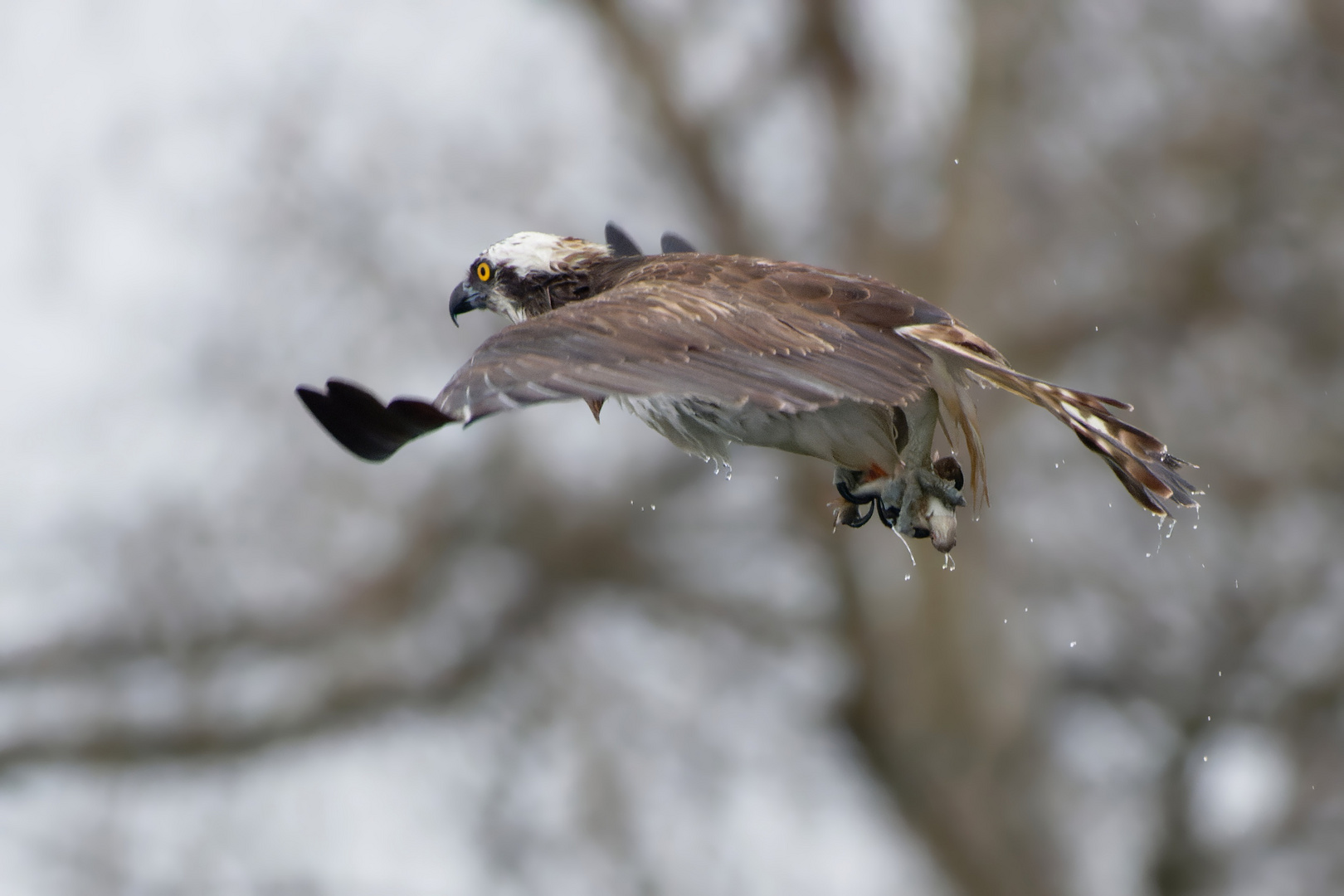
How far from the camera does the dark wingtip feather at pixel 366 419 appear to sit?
3574 millimetres

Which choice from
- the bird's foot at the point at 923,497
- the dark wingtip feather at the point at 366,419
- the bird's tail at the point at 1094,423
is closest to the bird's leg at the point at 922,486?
the bird's foot at the point at 923,497

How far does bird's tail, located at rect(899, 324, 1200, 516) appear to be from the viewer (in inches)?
184

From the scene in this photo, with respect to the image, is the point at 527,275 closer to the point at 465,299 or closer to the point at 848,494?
the point at 465,299

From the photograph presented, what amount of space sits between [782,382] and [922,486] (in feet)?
3.31

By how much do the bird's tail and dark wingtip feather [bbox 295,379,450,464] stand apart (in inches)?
68.7

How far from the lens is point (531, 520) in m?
14.6

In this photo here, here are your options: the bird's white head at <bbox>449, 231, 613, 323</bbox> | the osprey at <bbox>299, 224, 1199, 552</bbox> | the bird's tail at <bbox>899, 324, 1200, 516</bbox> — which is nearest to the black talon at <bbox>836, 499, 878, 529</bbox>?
the osprey at <bbox>299, 224, 1199, 552</bbox>

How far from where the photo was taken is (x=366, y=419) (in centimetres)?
360

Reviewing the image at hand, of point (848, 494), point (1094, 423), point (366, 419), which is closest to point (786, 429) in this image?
point (848, 494)

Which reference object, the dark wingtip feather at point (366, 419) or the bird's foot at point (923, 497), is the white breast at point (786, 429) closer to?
the bird's foot at point (923, 497)

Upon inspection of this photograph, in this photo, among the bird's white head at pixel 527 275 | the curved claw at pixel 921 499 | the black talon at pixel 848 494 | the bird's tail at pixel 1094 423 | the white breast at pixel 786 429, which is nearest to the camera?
the bird's tail at pixel 1094 423

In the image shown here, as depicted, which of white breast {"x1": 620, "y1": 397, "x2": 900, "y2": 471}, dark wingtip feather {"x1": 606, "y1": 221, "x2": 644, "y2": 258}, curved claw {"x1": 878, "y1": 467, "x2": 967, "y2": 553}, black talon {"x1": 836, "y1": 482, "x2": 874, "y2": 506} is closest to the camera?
white breast {"x1": 620, "y1": 397, "x2": 900, "y2": 471}

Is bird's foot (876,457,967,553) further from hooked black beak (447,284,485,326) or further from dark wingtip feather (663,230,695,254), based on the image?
hooked black beak (447,284,485,326)

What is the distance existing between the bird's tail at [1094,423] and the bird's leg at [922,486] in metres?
0.23
